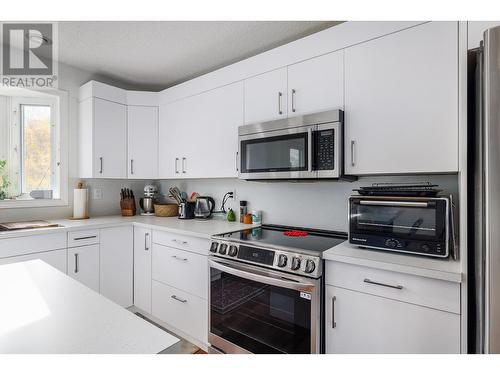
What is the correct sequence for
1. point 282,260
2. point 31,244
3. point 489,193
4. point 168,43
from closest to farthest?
point 489,193 → point 282,260 → point 31,244 → point 168,43

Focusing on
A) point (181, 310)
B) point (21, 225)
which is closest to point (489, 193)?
point (181, 310)

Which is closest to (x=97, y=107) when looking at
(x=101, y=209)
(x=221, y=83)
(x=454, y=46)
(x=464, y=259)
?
(x=101, y=209)

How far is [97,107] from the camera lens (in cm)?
271

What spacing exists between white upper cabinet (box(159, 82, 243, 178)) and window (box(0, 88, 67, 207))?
1.04 meters

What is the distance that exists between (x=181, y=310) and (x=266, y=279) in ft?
3.15

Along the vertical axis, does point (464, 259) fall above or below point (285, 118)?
below

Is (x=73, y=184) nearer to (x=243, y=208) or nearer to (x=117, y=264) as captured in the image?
(x=117, y=264)

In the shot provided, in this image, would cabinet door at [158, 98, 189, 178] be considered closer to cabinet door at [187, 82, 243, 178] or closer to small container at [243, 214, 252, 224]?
cabinet door at [187, 82, 243, 178]

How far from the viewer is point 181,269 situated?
2.19 meters

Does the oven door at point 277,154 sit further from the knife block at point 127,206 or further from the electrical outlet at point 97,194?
the electrical outlet at point 97,194

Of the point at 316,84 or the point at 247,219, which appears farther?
the point at 247,219

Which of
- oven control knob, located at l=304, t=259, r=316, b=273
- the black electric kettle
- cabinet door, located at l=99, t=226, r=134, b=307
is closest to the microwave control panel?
oven control knob, located at l=304, t=259, r=316, b=273

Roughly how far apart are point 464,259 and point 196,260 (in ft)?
5.31
